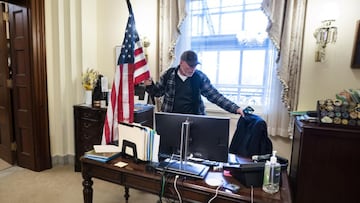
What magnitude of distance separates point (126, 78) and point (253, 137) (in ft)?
4.01

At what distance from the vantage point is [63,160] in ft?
11.1

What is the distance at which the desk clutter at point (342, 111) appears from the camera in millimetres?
1987

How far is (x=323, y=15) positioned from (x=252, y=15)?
75 centimetres

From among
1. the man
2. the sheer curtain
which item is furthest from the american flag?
the sheer curtain

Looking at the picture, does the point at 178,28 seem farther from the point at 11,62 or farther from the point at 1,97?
the point at 1,97

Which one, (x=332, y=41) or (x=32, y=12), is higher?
(x=32, y=12)

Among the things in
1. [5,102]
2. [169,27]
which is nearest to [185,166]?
[169,27]

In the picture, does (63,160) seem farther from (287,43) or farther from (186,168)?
(287,43)

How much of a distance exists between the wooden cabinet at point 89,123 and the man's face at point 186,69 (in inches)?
35.1

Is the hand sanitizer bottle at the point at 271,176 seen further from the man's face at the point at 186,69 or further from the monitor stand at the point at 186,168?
the man's face at the point at 186,69

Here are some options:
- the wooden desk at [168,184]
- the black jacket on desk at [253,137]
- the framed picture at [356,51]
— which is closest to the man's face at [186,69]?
the black jacket on desk at [253,137]

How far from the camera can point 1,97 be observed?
342 cm

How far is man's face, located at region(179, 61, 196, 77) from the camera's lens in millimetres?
2213

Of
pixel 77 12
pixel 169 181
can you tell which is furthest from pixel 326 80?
pixel 77 12
